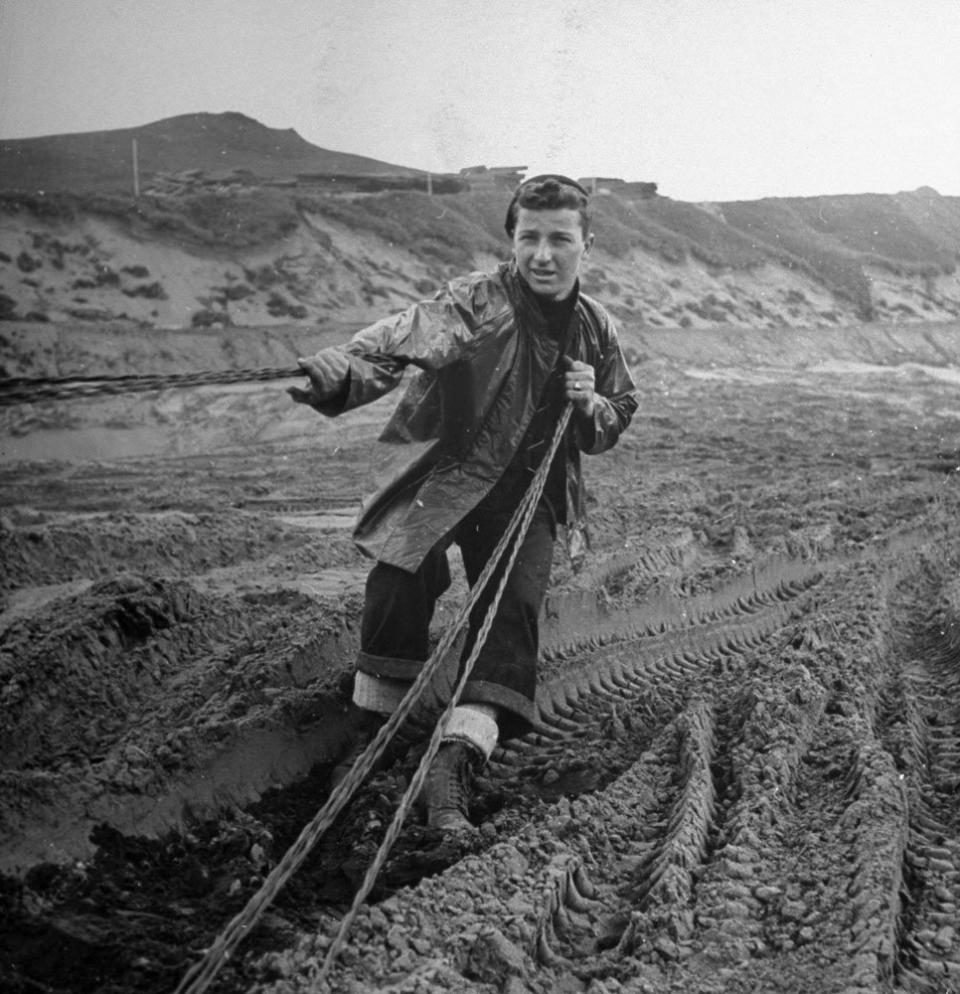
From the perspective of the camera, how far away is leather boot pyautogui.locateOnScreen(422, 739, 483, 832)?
3.15m

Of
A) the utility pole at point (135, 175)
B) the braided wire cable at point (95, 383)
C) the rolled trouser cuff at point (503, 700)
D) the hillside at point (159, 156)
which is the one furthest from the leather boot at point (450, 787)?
the utility pole at point (135, 175)

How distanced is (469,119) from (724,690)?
2.80 meters

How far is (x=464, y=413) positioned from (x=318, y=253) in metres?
13.4

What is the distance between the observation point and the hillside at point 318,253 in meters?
13.6

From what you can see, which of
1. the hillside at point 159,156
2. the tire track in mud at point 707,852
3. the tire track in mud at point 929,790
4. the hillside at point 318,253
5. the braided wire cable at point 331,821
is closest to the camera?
the braided wire cable at point 331,821

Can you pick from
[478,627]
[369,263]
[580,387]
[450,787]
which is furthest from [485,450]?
[369,263]

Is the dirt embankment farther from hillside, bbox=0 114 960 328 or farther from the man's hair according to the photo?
the man's hair

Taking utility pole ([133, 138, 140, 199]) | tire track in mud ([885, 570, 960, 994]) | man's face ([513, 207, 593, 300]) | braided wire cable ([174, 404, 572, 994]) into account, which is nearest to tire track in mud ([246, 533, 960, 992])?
tire track in mud ([885, 570, 960, 994])

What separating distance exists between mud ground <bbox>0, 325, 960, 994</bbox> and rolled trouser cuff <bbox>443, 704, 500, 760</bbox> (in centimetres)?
21

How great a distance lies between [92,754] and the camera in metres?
3.51

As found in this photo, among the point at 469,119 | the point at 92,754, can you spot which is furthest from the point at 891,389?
the point at 92,754

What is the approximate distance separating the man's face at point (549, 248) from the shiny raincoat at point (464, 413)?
5cm

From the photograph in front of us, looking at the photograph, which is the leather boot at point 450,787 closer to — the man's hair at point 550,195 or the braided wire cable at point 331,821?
the braided wire cable at point 331,821

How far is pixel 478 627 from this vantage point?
139 inches
